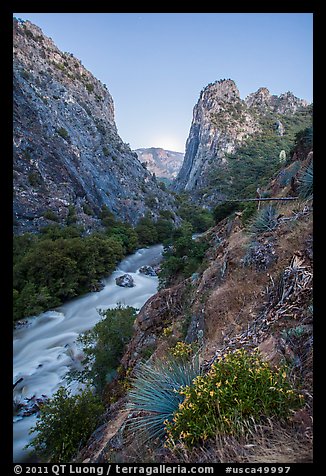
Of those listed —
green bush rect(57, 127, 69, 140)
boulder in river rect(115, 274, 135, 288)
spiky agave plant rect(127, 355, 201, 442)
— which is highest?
green bush rect(57, 127, 69, 140)

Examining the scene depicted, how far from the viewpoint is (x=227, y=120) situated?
291ft

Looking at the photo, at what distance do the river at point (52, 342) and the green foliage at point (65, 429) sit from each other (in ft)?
4.71

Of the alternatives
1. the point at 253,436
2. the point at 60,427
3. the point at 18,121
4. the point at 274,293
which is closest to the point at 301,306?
the point at 274,293

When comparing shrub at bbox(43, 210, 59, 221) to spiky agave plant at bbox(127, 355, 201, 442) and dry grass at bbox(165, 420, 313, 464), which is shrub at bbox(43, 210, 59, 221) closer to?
spiky agave plant at bbox(127, 355, 201, 442)

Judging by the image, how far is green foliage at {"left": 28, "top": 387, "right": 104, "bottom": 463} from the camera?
5570 millimetres

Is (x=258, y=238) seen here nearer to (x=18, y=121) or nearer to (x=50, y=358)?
(x=50, y=358)

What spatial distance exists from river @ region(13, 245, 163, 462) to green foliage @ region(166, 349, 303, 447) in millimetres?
6778

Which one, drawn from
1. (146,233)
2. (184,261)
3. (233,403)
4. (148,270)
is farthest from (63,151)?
(233,403)

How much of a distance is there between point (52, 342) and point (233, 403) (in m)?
12.4

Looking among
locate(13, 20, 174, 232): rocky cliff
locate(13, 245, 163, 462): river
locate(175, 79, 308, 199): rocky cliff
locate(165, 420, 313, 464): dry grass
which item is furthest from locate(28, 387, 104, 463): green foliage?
Result: locate(175, 79, 308, 199): rocky cliff

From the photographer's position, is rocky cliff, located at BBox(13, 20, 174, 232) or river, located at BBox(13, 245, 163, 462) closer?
river, located at BBox(13, 245, 163, 462)

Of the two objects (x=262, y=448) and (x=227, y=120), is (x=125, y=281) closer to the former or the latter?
(x=262, y=448)
